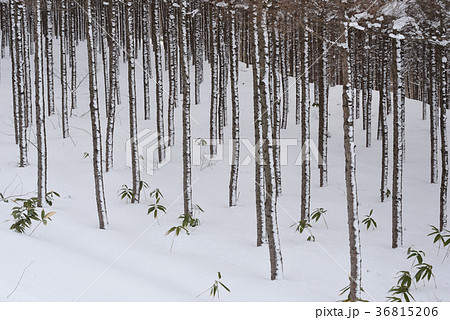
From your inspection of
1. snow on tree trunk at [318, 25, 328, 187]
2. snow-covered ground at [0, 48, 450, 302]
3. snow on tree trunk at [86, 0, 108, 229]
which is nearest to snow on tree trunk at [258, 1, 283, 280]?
snow-covered ground at [0, 48, 450, 302]

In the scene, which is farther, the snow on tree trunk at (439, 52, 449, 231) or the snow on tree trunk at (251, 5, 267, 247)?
the snow on tree trunk at (439, 52, 449, 231)

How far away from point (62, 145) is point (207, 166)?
17.5 feet

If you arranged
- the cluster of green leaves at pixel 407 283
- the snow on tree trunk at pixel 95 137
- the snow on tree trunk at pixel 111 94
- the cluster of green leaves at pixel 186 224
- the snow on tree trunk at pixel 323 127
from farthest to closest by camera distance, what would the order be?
the snow on tree trunk at pixel 323 127 < the snow on tree trunk at pixel 111 94 < the cluster of green leaves at pixel 186 224 < the snow on tree trunk at pixel 95 137 < the cluster of green leaves at pixel 407 283

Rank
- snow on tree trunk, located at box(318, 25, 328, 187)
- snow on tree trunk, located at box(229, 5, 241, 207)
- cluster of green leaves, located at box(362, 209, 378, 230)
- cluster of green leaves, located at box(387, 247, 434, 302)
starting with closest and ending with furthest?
cluster of green leaves, located at box(387, 247, 434, 302)
cluster of green leaves, located at box(362, 209, 378, 230)
snow on tree trunk, located at box(229, 5, 241, 207)
snow on tree trunk, located at box(318, 25, 328, 187)

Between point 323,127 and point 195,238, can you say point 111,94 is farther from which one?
point 323,127

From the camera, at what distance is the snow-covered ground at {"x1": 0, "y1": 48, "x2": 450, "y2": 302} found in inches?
252

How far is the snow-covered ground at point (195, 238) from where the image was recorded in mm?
6412

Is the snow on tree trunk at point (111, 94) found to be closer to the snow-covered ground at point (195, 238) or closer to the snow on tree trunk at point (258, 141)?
the snow-covered ground at point (195, 238)

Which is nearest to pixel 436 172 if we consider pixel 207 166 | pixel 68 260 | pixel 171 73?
pixel 207 166

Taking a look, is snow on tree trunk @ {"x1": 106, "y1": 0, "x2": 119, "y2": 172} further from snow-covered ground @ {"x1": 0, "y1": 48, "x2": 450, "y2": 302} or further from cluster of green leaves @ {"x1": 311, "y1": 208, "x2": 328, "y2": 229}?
cluster of green leaves @ {"x1": 311, "y1": 208, "x2": 328, "y2": 229}

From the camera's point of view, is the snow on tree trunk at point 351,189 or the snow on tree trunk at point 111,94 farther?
the snow on tree trunk at point 111,94

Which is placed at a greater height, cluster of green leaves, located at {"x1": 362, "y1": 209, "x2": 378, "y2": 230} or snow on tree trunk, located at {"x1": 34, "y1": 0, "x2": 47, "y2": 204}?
snow on tree trunk, located at {"x1": 34, "y1": 0, "x2": 47, "y2": 204}

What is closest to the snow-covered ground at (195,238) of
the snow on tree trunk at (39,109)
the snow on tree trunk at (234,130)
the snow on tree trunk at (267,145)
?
the snow on tree trunk at (234,130)

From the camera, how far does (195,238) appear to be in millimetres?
9758
